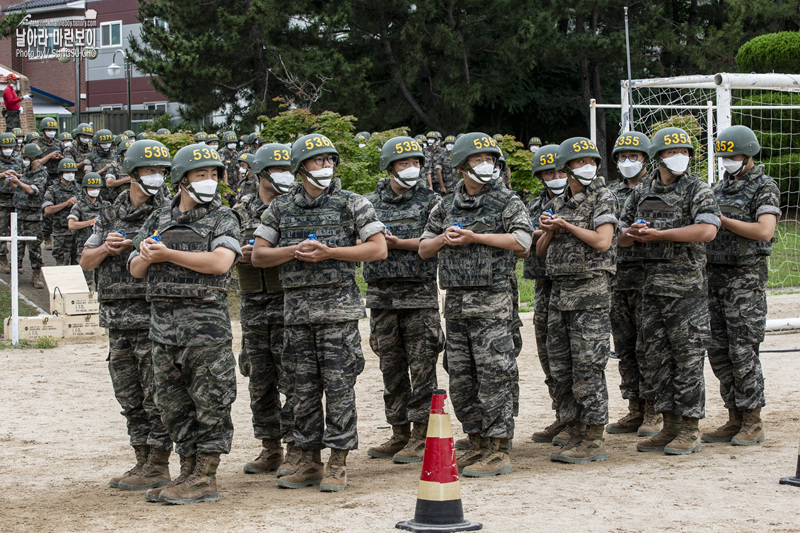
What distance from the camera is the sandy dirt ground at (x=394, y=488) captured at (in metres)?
6.04

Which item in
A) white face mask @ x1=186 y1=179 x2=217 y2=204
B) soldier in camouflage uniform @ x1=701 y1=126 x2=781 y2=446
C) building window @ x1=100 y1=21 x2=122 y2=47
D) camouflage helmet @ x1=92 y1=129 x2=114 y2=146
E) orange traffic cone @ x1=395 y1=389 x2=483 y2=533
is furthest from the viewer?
building window @ x1=100 y1=21 x2=122 y2=47

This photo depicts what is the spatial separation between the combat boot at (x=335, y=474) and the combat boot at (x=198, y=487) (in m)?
0.75

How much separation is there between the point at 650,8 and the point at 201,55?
49.3ft

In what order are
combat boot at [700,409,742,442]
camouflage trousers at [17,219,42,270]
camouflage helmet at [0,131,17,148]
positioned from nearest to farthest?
combat boot at [700,409,742,442] < camouflage trousers at [17,219,42,270] < camouflage helmet at [0,131,17,148]

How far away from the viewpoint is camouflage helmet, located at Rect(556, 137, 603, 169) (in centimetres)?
788

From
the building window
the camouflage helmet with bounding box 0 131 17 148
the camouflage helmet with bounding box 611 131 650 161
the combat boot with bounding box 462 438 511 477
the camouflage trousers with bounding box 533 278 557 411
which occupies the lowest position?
the combat boot with bounding box 462 438 511 477

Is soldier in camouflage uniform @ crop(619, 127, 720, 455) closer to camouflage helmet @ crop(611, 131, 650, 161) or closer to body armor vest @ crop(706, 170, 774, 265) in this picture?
body armor vest @ crop(706, 170, 774, 265)

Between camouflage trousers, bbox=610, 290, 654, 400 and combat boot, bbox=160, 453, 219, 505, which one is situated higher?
camouflage trousers, bbox=610, 290, 654, 400

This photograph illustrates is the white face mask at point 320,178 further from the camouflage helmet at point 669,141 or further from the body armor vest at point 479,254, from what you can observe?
the camouflage helmet at point 669,141

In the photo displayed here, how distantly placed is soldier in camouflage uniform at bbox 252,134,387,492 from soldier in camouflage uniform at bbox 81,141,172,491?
2.96 feet

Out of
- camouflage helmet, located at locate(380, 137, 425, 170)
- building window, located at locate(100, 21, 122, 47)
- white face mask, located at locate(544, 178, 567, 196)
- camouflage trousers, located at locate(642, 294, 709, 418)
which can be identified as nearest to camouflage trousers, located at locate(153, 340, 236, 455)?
camouflage helmet, located at locate(380, 137, 425, 170)

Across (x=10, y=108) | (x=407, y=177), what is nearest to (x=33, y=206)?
(x=10, y=108)

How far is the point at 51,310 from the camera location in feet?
50.1

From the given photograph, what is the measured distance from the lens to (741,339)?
330 inches
